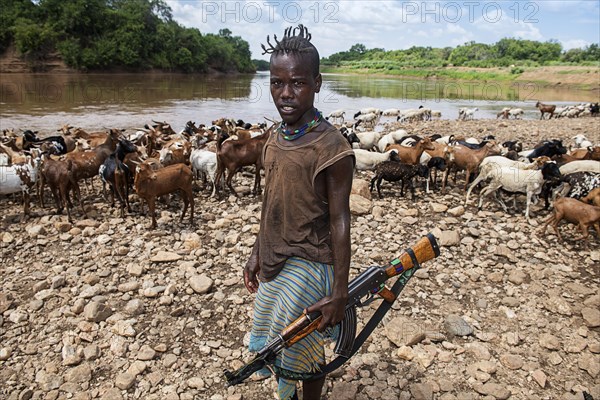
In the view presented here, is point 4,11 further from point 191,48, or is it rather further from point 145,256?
point 145,256

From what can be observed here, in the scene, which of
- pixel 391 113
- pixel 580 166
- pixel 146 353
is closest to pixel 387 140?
pixel 580 166

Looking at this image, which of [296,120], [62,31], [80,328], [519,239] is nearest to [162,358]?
[80,328]

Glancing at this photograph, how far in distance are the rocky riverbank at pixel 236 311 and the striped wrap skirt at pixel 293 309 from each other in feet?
3.87

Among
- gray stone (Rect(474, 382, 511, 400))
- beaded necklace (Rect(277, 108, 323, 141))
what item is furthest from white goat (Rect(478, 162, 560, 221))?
beaded necklace (Rect(277, 108, 323, 141))

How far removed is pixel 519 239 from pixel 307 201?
5.34 meters

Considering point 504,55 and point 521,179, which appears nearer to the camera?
point 521,179

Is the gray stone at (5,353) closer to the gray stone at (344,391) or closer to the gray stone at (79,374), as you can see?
the gray stone at (79,374)

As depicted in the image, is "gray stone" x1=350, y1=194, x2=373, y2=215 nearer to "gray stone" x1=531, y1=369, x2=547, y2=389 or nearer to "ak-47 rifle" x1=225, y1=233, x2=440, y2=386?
"gray stone" x1=531, y1=369, x2=547, y2=389

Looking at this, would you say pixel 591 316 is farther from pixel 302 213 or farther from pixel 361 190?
pixel 361 190

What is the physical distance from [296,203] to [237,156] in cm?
624

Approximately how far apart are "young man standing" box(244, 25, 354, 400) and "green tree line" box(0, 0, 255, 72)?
190 ft

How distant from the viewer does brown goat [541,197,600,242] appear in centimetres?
576

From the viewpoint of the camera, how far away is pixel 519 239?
611 cm

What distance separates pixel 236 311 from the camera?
436cm
